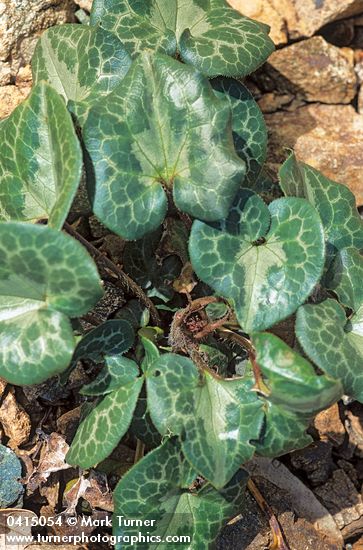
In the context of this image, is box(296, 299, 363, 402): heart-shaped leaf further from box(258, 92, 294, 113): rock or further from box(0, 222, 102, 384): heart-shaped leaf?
box(258, 92, 294, 113): rock

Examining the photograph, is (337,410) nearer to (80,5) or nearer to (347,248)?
(347,248)

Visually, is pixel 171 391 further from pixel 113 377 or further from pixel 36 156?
pixel 36 156

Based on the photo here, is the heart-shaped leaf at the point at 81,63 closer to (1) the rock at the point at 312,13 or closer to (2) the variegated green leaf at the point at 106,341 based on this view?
(2) the variegated green leaf at the point at 106,341

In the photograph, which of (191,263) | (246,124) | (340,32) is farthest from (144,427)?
(340,32)

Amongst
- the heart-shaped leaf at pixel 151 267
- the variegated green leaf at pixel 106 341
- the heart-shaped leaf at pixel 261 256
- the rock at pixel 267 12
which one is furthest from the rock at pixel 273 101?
the variegated green leaf at pixel 106 341

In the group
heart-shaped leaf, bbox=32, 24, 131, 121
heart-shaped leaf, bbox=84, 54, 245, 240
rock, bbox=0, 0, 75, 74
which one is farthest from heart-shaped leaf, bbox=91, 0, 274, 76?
rock, bbox=0, 0, 75, 74

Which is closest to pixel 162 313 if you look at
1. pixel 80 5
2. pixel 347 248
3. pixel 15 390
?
pixel 15 390
